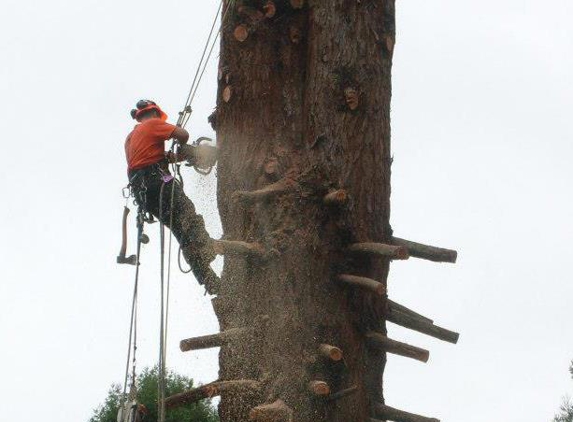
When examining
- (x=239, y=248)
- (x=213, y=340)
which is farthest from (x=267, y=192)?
(x=213, y=340)

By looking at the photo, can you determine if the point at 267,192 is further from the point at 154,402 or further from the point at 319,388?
the point at 154,402

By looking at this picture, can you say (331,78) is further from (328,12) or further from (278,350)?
(278,350)

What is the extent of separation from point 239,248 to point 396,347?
91cm

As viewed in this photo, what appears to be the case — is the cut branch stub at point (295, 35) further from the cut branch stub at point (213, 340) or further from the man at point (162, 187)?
the man at point (162, 187)

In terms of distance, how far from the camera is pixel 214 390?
192 inches

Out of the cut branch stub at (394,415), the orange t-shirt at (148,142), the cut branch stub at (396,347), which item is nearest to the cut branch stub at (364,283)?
the cut branch stub at (396,347)

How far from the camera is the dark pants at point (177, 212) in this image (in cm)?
662

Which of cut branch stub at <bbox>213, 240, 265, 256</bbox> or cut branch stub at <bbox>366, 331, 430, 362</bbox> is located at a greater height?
cut branch stub at <bbox>213, 240, 265, 256</bbox>

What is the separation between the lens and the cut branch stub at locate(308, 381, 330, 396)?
15.5 ft

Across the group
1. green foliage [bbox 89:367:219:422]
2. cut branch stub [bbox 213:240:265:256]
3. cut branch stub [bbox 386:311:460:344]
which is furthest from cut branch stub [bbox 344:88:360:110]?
green foliage [bbox 89:367:219:422]

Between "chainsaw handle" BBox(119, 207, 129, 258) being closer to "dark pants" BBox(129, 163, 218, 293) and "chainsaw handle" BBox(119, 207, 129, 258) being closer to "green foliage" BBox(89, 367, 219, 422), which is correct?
"dark pants" BBox(129, 163, 218, 293)

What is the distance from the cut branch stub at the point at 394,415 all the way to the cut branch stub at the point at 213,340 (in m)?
0.75

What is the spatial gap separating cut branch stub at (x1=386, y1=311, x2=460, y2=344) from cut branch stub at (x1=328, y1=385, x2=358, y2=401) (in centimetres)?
55

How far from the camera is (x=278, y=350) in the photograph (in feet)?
15.8
